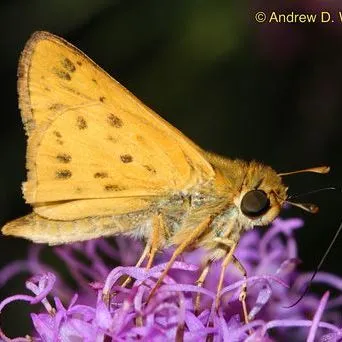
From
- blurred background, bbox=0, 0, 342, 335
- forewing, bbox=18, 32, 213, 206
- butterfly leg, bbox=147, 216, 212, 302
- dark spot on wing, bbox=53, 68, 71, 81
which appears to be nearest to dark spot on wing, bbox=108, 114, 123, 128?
forewing, bbox=18, 32, 213, 206

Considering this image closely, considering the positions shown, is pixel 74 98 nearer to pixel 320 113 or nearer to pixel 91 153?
pixel 91 153

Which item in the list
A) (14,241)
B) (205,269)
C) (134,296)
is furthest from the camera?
(14,241)

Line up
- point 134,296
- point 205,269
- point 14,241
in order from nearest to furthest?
point 134,296
point 205,269
point 14,241

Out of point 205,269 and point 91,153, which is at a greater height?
point 91,153

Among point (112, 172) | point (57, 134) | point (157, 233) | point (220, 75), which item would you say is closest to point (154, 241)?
point (157, 233)

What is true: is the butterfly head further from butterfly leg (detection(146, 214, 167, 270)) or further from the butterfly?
butterfly leg (detection(146, 214, 167, 270))

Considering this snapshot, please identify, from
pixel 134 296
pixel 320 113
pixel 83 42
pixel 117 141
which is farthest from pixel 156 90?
pixel 134 296

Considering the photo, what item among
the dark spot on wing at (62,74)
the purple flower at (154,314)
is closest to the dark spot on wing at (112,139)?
the dark spot on wing at (62,74)

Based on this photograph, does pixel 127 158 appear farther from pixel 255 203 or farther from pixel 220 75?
pixel 220 75
